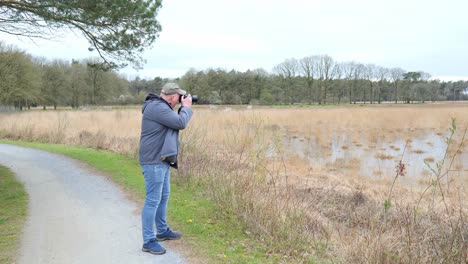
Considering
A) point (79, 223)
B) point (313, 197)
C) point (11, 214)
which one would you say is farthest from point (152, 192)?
point (313, 197)

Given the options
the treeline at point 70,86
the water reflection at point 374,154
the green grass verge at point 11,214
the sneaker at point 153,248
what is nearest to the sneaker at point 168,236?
the sneaker at point 153,248

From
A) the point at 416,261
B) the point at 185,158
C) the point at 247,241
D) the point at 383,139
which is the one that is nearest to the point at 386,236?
the point at 416,261

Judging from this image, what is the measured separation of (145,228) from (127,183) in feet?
13.3

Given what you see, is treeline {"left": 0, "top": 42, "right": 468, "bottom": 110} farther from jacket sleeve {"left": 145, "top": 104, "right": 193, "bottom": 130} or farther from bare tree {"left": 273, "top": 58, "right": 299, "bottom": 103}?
jacket sleeve {"left": 145, "top": 104, "right": 193, "bottom": 130}

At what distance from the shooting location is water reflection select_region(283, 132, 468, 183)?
1143 cm

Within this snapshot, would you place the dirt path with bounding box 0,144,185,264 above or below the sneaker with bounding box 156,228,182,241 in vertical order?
below

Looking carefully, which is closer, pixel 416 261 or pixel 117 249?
pixel 416 261

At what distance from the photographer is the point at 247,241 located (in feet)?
15.4

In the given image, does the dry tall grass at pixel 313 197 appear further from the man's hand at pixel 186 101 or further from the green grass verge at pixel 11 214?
the green grass verge at pixel 11 214

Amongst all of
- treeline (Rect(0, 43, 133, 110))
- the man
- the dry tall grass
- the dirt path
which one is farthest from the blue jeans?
treeline (Rect(0, 43, 133, 110))

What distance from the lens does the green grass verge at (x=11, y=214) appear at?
174 inches

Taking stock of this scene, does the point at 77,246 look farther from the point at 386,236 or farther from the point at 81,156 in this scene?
the point at 81,156

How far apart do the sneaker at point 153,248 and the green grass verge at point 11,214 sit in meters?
1.47

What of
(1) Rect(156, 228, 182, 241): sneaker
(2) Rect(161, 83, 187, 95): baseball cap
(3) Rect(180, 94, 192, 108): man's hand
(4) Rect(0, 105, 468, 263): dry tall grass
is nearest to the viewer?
(4) Rect(0, 105, 468, 263): dry tall grass
